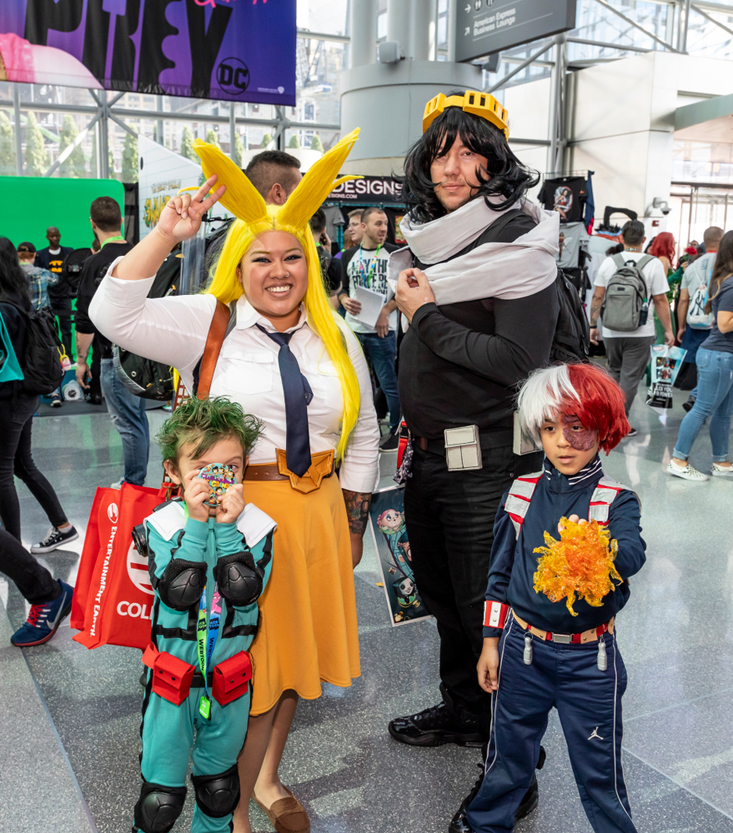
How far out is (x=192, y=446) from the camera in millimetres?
1574

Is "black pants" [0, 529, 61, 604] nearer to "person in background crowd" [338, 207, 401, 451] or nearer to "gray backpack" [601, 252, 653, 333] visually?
"person in background crowd" [338, 207, 401, 451]

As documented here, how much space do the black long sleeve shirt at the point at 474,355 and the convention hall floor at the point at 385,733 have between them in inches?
38.3

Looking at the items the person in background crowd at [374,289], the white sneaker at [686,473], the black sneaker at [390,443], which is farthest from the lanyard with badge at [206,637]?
the white sneaker at [686,473]

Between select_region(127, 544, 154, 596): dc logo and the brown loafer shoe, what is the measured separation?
2.05ft

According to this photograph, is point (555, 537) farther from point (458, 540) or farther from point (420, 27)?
point (420, 27)

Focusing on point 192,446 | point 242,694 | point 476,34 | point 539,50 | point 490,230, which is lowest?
point 242,694

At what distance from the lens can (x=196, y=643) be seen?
1561 millimetres

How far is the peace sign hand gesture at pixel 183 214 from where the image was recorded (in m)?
1.55

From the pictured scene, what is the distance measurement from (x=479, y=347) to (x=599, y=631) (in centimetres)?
65

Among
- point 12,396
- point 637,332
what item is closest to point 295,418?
point 12,396

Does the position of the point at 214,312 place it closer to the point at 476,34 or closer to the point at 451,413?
the point at 451,413

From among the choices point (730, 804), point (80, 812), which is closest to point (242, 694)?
point (80, 812)

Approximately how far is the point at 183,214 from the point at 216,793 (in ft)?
3.96

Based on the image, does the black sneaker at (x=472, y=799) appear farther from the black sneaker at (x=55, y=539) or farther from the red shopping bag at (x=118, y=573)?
the black sneaker at (x=55, y=539)
